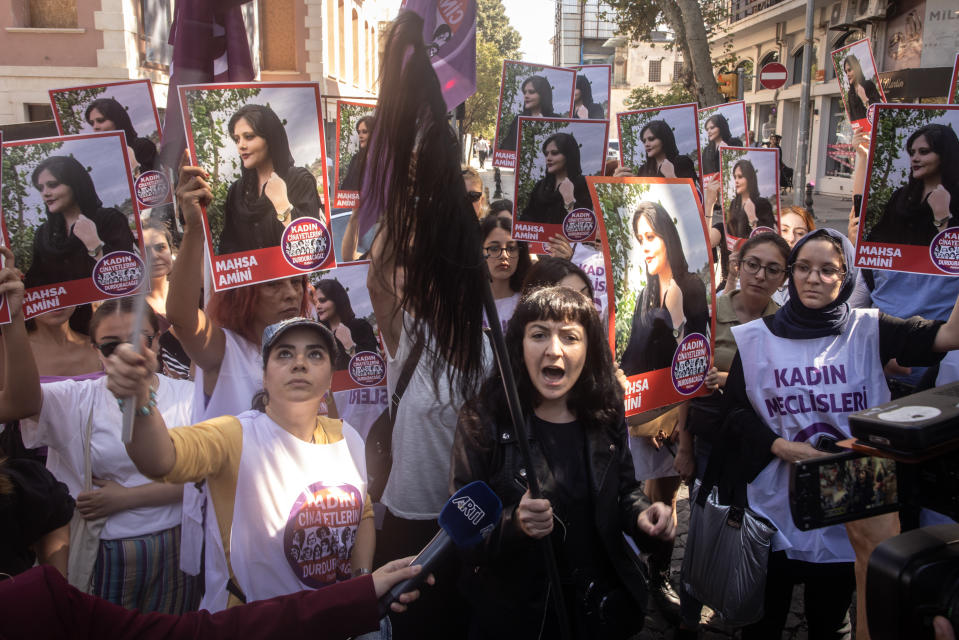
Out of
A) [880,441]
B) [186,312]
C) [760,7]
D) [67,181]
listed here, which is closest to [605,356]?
[880,441]

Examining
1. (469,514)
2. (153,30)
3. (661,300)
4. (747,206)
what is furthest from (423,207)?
(153,30)

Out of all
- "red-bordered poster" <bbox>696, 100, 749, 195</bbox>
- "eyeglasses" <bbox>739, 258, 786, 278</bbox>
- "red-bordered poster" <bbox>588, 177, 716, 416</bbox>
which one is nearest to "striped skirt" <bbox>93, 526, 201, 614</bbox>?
"red-bordered poster" <bbox>588, 177, 716, 416</bbox>

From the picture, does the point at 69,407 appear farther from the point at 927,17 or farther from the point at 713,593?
the point at 927,17

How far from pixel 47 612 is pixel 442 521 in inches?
32.4

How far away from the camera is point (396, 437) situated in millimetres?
2898

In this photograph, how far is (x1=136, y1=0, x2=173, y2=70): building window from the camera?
16.2m

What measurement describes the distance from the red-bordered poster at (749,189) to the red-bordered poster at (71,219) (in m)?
4.25

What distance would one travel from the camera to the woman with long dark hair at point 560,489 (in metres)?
2.27

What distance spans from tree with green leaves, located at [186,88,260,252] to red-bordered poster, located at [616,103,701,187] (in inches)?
130

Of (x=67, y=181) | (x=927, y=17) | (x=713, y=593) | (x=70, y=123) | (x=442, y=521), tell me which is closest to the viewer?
(x=442, y=521)

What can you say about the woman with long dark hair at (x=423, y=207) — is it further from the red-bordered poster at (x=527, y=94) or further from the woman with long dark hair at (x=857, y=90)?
the red-bordered poster at (x=527, y=94)

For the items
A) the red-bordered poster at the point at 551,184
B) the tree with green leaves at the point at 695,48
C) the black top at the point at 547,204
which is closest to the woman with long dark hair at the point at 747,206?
the red-bordered poster at the point at 551,184

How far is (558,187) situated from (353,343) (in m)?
1.60

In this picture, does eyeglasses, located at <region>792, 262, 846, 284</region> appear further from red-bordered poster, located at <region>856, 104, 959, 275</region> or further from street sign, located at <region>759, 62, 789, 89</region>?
street sign, located at <region>759, 62, 789, 89</region>
